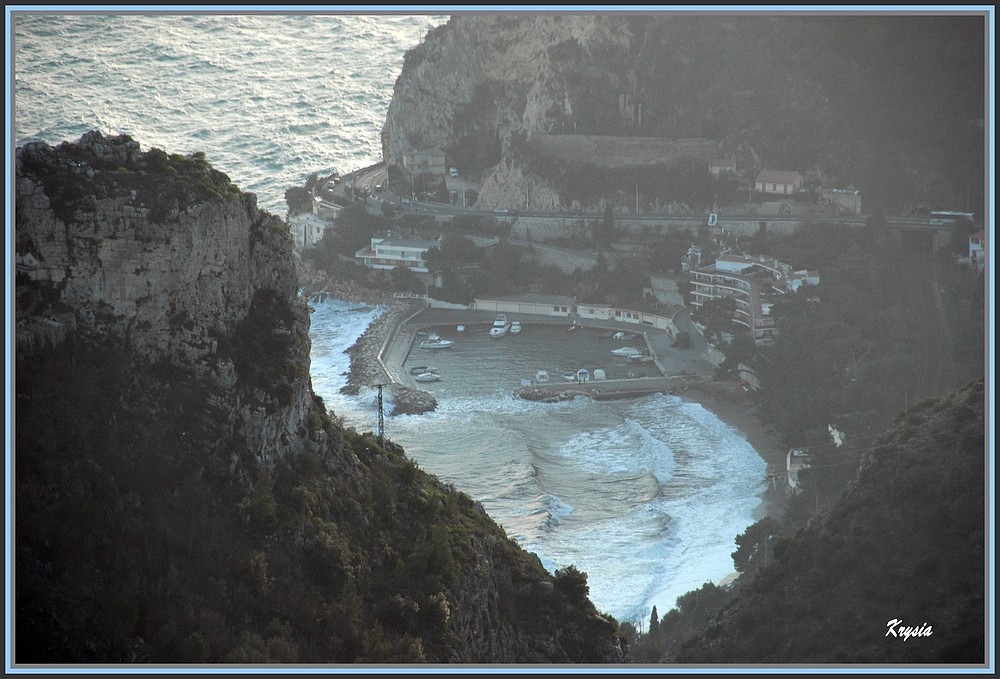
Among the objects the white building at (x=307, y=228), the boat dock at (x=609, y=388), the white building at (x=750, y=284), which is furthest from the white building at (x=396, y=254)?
the boat dock at (x=609, y=388)

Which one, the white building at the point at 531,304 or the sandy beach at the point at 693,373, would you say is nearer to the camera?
Result: the sandy beach at the point at 693,373

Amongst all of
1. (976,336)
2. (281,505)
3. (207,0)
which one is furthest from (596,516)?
(207,0)

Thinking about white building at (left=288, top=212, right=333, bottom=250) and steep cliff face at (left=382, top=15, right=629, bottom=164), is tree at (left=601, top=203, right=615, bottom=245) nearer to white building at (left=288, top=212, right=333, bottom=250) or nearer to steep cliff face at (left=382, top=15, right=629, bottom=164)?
steep cliff face at (left=382, top=15, right=629, bottom=164)

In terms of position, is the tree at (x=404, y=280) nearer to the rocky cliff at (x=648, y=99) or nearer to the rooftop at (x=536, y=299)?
the rooftop at (x=536, y=299)

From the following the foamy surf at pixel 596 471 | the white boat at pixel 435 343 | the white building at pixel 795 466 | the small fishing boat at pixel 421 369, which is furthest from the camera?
the white boat at pixel 435 343

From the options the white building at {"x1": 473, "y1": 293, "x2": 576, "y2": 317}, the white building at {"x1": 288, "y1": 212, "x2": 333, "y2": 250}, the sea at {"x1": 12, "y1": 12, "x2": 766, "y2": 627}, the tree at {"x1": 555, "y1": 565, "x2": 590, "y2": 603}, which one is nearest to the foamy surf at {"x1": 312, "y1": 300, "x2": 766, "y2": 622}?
the sea at {"x1": 12, "y1": 12, "x2": 766, "y2": 627}

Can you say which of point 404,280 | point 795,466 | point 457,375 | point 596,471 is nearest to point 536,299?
point 404,280

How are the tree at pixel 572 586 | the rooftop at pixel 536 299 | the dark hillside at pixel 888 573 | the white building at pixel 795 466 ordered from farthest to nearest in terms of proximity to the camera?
1. the rooftop at pixel 536 299
2. the white building at pixel 795 466
3. the tree at pixel 572 586
4. the dark hillside at pixel 888 573

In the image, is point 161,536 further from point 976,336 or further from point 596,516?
point 976,336
